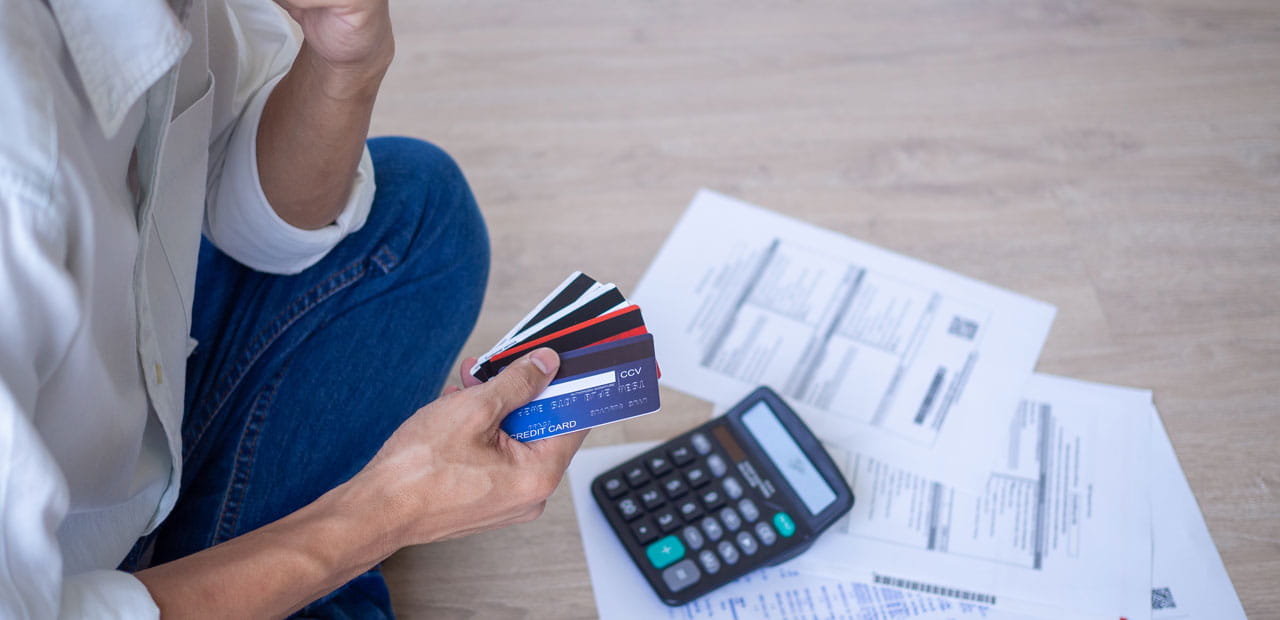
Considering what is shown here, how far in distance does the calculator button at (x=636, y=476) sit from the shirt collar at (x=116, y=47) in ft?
1.64

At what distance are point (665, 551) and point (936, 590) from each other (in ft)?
0.77

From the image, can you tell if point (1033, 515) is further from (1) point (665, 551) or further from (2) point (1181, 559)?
(1) point (665, 551)

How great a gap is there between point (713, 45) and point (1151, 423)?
2.23ft

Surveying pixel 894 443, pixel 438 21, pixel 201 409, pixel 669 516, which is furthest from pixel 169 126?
pixel 438 21

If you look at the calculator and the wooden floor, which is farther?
the wooden floor

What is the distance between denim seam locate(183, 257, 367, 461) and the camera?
2.38 ft

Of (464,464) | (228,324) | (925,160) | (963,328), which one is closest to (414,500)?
(464,464)

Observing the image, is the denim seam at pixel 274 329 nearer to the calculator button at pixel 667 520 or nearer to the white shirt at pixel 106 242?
the white shirt at pixel 106 242

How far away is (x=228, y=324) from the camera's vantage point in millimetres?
755

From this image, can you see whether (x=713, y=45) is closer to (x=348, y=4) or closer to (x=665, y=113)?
(x=665, y=113)

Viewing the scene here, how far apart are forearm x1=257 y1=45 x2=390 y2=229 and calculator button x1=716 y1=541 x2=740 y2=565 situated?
41cm

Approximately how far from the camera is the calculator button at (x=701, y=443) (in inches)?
34.3

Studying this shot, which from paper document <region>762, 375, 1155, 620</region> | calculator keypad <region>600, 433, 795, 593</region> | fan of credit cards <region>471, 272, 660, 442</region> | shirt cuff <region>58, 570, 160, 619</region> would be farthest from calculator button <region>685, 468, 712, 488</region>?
shirt cuff <region>58, 570, 160, 619</region>

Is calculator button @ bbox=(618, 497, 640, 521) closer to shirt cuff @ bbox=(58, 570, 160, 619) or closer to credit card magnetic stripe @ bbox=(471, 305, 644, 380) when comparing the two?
credit card magnetic stripe @ bbox=(471, 305, 644, 380)
